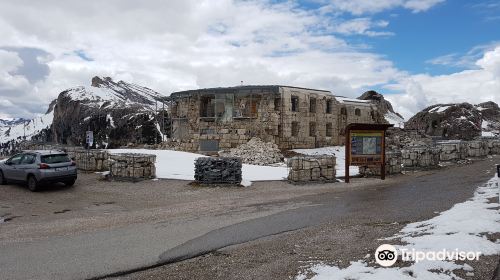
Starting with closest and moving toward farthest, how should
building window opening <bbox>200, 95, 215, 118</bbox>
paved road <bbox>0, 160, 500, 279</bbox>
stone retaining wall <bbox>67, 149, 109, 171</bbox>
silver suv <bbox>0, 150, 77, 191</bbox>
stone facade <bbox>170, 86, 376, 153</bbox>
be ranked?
paved road <bbox>0, 160, 500, 279</bbox> → silver suv <bbox>0, 150, 77, 191</bbox> → stone retaining wall <bbox>67, 149, 109, 171</bbox> → stone facade <bbox>170, 86, 376, 153</bbox> → building window opening <bbox>200, 95, 215, 118</bbox>

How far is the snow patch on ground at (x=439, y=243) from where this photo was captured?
16.5ft

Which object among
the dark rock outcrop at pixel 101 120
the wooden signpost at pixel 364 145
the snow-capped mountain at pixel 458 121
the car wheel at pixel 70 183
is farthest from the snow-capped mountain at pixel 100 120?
the wooden signpost at pixel 364 145

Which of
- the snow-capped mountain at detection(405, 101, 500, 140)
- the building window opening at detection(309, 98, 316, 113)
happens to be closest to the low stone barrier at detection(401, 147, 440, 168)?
the building window opening at detection(309, 98, 316, 113)

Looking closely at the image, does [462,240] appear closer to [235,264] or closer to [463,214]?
[463,214]

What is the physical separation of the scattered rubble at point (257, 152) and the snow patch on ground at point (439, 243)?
68.6 feet

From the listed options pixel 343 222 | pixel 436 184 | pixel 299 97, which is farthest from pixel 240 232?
pixel 299 97

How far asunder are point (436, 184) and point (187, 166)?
1215 centimetres

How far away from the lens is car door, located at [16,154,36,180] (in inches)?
640

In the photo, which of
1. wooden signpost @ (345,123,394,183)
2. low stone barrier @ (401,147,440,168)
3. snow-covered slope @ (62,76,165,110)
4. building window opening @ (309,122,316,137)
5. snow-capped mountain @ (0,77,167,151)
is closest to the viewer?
wooden signpost @ (345,123,394,183)

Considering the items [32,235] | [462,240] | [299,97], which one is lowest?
[32,235]

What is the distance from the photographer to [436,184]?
1494cm

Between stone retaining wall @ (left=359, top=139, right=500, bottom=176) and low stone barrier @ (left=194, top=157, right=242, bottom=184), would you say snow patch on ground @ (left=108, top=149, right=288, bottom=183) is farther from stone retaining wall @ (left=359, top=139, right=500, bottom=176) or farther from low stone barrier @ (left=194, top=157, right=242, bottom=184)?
stone retaining wall @ (left=359, top=139, right=500, bottom=176)

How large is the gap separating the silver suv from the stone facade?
18832mm

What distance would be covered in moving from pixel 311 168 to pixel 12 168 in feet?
39.9
